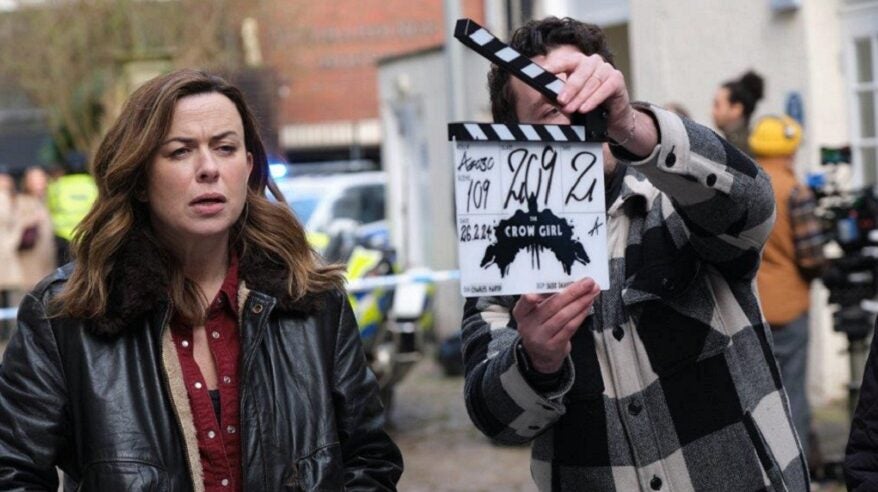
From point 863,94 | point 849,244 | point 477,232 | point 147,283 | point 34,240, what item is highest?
point 863,94

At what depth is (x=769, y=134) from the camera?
768 cm

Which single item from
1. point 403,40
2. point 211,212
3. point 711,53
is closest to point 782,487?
point 211,212

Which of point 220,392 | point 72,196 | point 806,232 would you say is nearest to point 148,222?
point 220,392

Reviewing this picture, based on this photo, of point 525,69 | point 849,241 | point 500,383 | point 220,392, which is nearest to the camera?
point 525,69

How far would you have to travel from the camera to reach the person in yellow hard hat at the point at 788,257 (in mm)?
7512

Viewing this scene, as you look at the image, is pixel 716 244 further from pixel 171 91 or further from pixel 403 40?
pixel 403 40

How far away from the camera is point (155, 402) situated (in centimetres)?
324

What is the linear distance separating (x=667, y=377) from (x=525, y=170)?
61cm

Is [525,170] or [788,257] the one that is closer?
[525,170]

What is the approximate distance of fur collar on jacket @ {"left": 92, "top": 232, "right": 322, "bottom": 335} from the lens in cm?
329

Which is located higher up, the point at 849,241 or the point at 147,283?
the point at 147,283

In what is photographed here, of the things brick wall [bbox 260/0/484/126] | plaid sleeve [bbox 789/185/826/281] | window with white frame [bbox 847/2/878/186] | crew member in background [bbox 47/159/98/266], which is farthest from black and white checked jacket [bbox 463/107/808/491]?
brick wall [bbox 260/0/484/126]

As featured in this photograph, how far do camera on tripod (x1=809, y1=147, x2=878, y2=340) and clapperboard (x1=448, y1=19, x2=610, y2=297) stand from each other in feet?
17.5

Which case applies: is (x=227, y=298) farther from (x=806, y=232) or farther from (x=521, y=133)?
(x=806, y=232)
